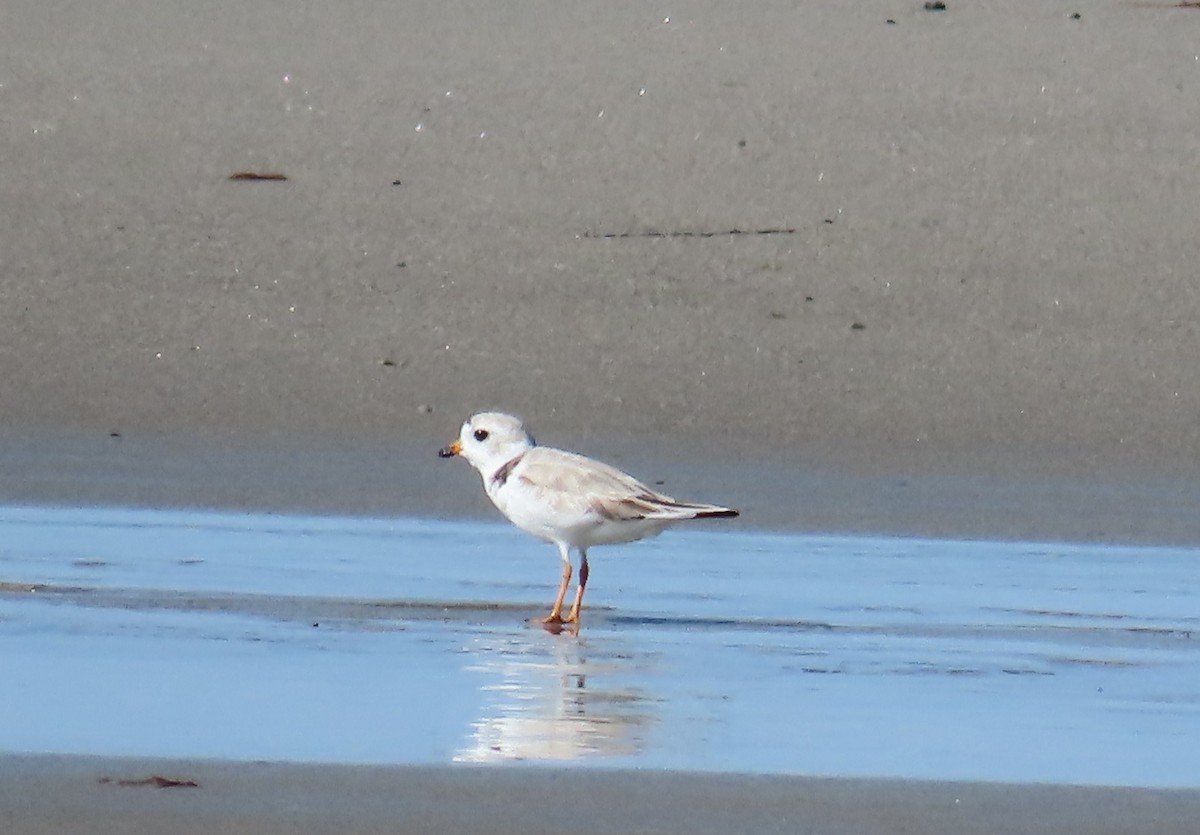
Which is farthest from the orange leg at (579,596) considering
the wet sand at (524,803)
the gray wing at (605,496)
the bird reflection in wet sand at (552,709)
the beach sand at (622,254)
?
the wet sand at (524,803)

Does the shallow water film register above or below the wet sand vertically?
above

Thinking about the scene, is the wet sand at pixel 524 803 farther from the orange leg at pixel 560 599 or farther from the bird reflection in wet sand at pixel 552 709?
the orange leg at pixel 560 599

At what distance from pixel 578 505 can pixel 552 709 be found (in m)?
1.77

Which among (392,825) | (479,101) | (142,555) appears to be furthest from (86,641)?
(479,101)

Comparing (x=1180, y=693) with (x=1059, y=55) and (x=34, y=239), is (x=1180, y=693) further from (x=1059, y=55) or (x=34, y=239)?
(x=1059, y=55)

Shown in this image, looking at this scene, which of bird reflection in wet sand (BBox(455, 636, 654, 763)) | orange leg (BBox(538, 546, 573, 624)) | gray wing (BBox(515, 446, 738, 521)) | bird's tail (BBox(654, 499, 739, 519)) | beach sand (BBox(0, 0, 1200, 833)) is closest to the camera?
bird reflection in wet sand (BBox(455, 636, 654, 763))

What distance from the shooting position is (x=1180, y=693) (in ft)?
20.4

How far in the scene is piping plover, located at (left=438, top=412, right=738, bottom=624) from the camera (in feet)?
24.9

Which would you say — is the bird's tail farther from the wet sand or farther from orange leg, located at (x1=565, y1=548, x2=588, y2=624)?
the wet sand

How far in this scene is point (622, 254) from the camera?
11.3 metres

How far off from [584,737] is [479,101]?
24.1ft

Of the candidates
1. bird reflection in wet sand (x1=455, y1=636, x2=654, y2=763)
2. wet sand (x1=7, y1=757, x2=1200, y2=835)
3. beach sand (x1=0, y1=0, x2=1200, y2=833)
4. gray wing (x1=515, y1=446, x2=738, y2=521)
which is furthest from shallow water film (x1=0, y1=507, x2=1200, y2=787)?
beach sand (x1=0, y1=0, x2=1200, y2=833)

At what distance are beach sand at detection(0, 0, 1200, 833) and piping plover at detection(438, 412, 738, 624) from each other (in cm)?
112

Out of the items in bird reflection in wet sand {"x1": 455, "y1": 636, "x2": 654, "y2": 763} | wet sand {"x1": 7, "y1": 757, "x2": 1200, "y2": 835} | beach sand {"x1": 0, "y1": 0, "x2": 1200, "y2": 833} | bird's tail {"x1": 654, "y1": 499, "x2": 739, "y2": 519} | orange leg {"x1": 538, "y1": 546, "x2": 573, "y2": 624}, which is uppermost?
beach sand {"x1": 0, "y1": 0, "x2": 1200, "y2": 833}
